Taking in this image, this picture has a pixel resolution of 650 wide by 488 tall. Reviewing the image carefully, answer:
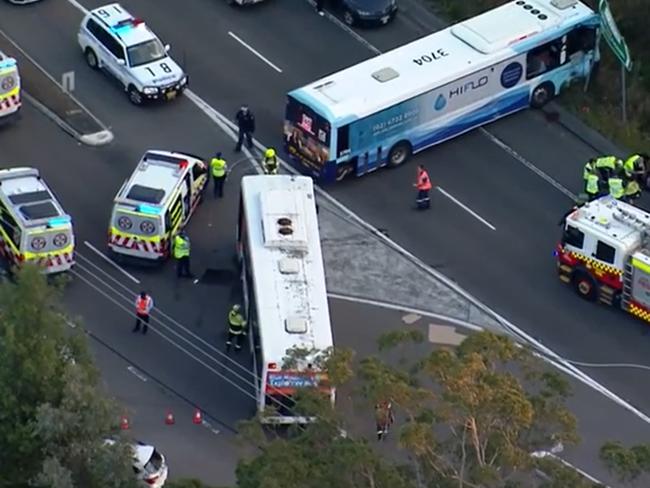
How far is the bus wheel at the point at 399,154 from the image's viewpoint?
178 feet

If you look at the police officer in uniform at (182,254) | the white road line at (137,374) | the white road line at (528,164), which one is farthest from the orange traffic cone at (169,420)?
the white road line at (528,164)

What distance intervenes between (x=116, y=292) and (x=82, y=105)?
813 centimetres

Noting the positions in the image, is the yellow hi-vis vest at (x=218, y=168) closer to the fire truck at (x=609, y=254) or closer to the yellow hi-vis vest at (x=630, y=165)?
the fire truck at (x=609, y=254)

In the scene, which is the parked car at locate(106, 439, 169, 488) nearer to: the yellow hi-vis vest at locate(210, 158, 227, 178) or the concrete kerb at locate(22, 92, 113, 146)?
the yellow hi-vis vest at locate(210, 158, 227, 178)

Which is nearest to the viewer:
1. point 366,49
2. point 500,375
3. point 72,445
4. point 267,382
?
point 500,375

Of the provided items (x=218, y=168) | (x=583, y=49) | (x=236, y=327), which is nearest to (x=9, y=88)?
(x=218, y=168)

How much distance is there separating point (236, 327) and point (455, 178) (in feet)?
30.6

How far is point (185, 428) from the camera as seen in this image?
46594mm

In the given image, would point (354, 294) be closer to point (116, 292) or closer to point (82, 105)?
point (116, 292)

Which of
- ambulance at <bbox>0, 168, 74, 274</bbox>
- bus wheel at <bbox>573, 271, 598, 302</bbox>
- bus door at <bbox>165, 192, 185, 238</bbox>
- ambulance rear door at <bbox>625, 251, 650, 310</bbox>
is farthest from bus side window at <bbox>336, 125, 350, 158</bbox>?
ambulance rear door at <bbox>625, 251, 650, 310</bbox>

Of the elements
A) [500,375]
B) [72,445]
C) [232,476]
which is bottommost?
[232,476]

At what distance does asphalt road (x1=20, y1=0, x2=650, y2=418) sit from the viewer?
50469mm

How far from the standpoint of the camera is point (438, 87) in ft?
178

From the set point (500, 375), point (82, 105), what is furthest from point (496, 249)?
point (500, 375)
